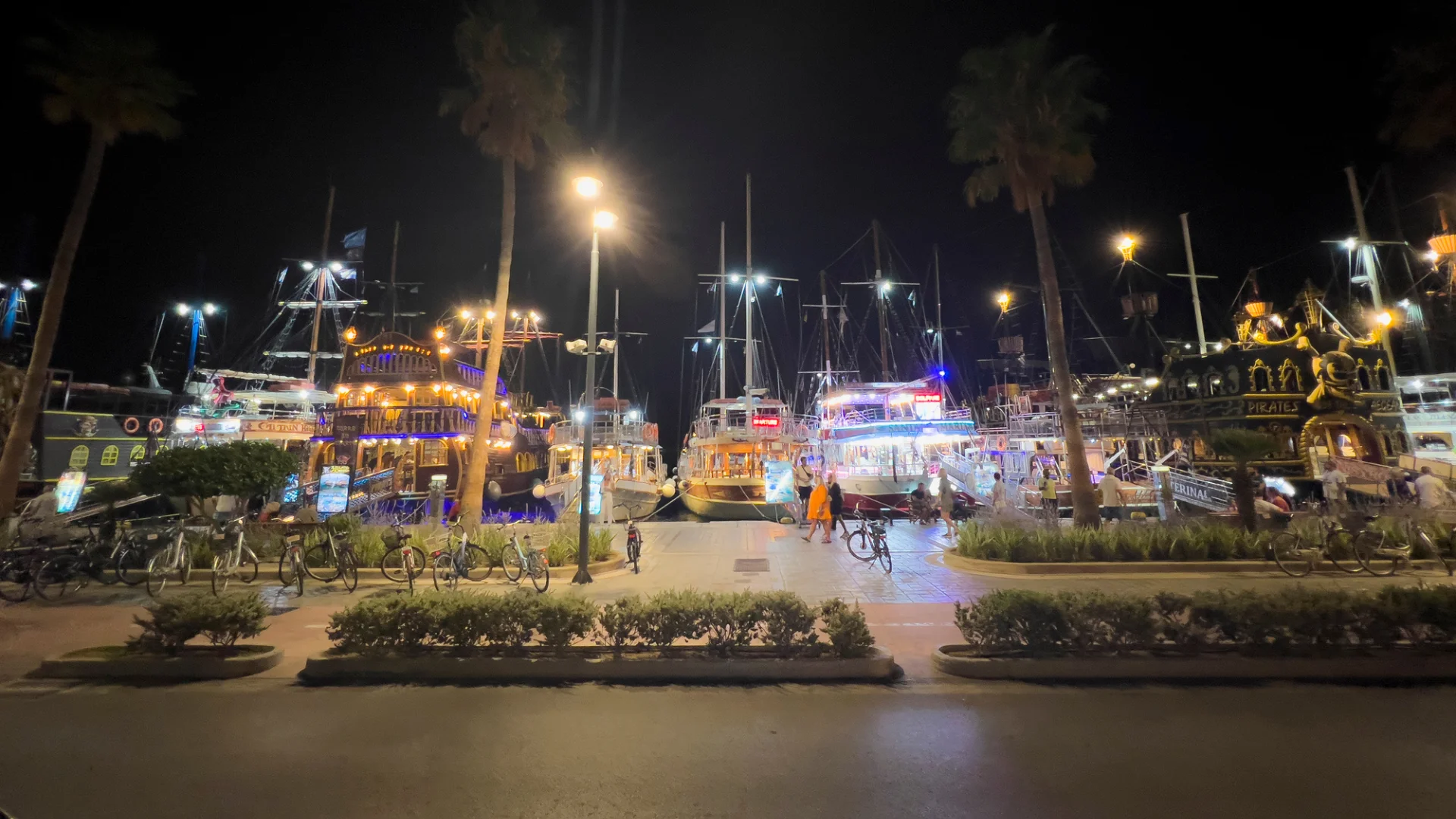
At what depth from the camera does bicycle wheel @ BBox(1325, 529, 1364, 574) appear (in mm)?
10656

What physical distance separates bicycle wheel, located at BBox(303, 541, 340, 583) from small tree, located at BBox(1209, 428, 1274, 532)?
61.0 ft

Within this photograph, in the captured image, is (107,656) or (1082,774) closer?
(1082,774)

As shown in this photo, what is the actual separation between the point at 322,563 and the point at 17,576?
14.7ft

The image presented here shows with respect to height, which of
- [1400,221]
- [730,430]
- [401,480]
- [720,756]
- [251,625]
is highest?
[1400,221]

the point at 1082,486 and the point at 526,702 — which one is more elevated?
the point at 1082,486

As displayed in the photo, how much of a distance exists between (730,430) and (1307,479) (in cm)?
2512

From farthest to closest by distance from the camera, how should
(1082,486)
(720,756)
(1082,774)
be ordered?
(1082,486) → (720,756) → (1082,774)

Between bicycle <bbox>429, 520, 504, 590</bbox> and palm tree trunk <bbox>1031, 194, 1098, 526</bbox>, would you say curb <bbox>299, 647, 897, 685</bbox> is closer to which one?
bicycle <bbox>429, 520, 504, 590</bbox>

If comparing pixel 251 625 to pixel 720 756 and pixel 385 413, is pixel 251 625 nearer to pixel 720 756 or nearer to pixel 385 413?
pixel 720 756

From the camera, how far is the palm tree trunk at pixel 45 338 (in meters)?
13.2

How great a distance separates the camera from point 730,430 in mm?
27953

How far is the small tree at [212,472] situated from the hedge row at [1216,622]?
1315 centimetres

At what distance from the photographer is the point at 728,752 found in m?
4.39

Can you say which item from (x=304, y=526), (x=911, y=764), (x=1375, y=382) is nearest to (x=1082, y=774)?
(x=911, y=764)
